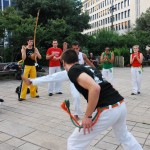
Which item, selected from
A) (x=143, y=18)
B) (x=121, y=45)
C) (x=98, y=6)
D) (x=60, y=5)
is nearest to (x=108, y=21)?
(x=98, y=6)

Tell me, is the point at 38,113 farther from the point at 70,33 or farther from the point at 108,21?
the point at 108,21

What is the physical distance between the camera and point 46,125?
5.48m

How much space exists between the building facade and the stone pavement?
172ft

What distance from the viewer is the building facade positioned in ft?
236

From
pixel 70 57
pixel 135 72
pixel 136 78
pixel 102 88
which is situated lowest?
pixel 136 78

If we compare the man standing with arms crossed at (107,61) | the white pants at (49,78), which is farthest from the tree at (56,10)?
the white pants at (49,78)

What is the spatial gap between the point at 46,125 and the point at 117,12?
83.6 metres

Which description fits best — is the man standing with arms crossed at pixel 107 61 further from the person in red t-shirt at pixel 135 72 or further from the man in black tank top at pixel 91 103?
the man in black tank top at pixel 91 103

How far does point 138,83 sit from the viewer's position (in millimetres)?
9023

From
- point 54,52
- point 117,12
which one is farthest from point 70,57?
point 117,12

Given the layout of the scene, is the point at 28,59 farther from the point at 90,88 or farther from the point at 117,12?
the point at 117,12

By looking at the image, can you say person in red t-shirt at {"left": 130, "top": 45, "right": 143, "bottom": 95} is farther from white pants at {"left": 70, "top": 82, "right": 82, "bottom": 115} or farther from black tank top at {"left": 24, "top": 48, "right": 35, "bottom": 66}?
white pants at {"left": 70, "top": 82, "right": 82, "bottom": 115}

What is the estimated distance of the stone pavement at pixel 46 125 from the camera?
14.5ft

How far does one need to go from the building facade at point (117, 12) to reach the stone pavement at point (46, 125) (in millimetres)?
52413
